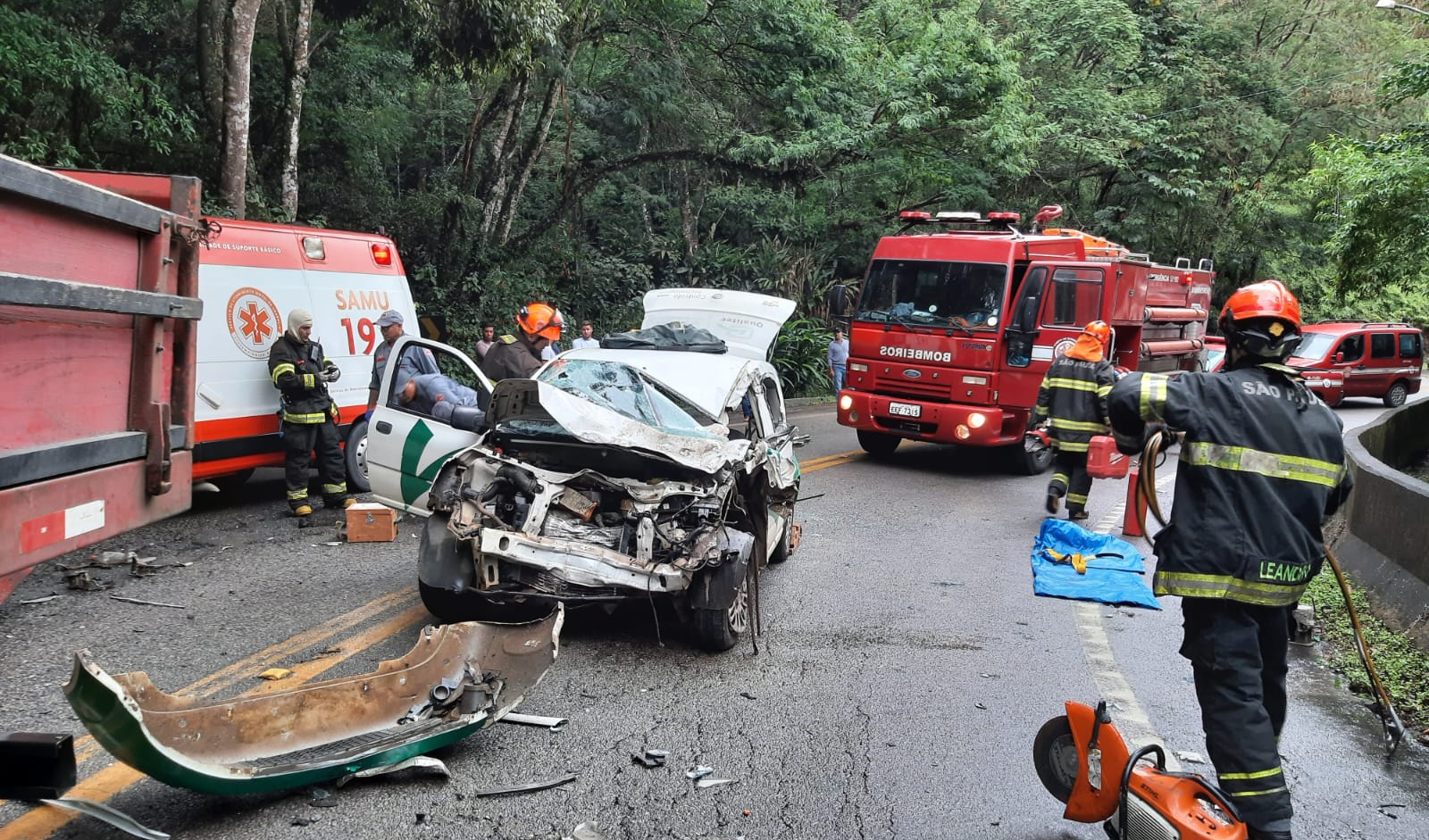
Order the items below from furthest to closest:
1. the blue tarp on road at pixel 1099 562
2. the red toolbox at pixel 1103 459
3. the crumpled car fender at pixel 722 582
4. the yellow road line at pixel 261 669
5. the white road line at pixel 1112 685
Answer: the red toolbox at pixel 1103 459 → the blue tarp on road at pixel 1099 562 → the crumpled car fender at pixel 722 582 → the white road line at pixel 1112 685 → the yellow road line at pixel 261 669

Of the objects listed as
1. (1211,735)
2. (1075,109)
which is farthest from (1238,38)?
(1211,735)

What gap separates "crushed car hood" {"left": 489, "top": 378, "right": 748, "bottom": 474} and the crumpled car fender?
477mm

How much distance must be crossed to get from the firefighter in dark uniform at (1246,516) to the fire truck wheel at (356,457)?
7.48 metres

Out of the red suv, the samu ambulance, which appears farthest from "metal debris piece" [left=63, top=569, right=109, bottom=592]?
the red suv

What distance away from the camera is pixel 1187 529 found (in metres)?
3.32

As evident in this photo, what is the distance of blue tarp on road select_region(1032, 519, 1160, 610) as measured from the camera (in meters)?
6.47

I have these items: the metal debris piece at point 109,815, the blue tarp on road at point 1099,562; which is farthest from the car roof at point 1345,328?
the metal debris piece at point 109,815

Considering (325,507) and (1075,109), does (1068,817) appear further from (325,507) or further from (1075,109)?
(1075,109)

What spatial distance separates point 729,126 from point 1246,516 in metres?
17.9

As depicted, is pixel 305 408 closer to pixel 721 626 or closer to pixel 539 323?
pixel 539 323

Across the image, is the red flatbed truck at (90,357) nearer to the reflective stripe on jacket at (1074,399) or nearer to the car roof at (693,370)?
the car roof at (693,370)

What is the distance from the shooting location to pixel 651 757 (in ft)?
13.8

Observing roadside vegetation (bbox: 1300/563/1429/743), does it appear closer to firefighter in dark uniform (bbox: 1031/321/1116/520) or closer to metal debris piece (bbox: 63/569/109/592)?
firefighter in dark uniform (bbox: 1031/321/1116/520)

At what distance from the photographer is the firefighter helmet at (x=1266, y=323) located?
3.31m
